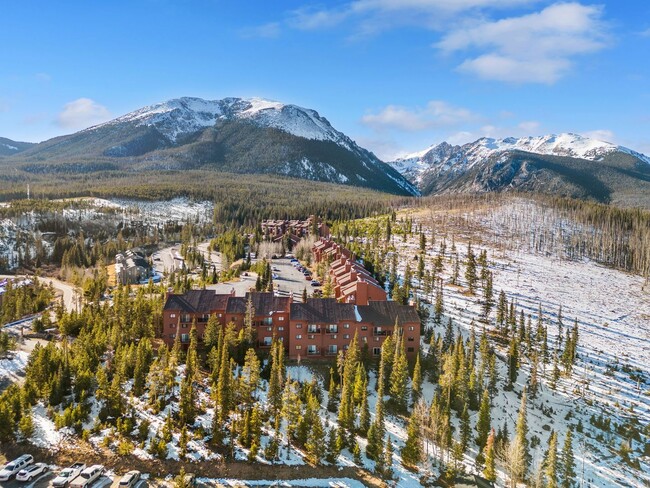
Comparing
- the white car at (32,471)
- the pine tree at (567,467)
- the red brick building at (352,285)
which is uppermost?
the red brick building at (352,285)

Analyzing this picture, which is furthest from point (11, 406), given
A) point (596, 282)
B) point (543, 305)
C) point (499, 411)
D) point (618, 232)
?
point (618, 232)

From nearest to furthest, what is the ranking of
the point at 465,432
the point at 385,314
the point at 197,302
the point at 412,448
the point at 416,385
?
the point at 412,448 < the point at 465,432 < the point at 416,385 < the point at 385,314 < the point at 197,302

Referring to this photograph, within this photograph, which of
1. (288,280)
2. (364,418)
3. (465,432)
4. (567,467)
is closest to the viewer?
(567,467)

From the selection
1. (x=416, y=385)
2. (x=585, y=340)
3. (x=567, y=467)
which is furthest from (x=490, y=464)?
(x=585, y=340)

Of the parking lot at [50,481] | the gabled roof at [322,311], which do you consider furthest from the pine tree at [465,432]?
the parking lot at [50,481]

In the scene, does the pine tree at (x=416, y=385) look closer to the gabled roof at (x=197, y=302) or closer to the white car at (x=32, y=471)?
the gabled roof at (x=197, y=302)

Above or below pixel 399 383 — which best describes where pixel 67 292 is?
below

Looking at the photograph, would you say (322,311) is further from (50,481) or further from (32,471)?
(32,471)
